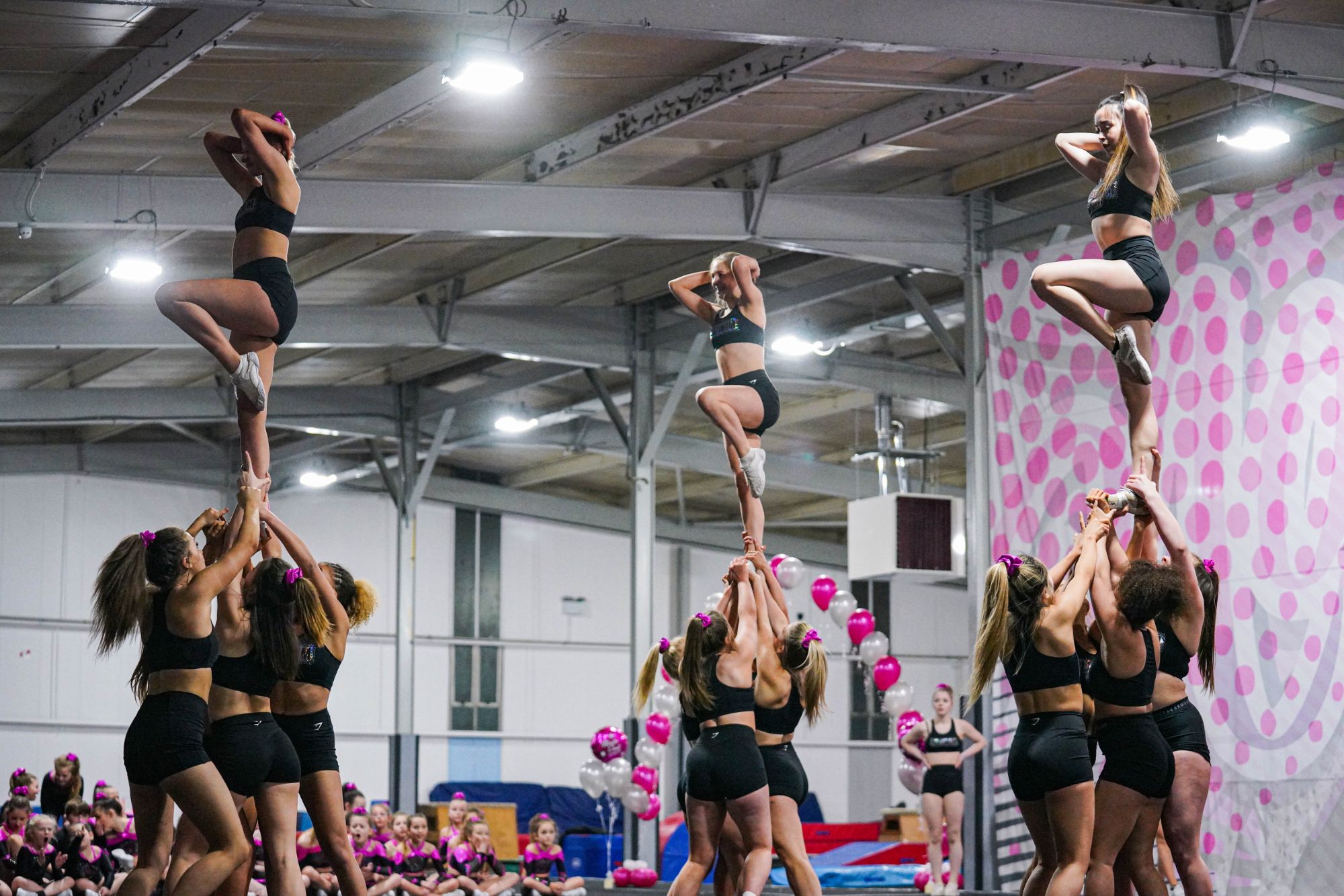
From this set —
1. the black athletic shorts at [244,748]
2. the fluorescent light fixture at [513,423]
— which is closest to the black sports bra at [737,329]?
the black athletic shorts at [244,748]

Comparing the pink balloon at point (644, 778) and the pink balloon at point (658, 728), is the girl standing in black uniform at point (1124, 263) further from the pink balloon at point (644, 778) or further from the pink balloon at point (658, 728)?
the pink balloon at point (644, 778)

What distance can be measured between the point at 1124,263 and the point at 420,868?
8.52 m

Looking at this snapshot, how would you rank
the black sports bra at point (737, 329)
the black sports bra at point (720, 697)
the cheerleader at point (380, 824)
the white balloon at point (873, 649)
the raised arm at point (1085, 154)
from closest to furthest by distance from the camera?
the raised arm at point (1085, 154)
the black sports bra at point (720, 697)
the black sports bra at point (737, 329)
the cheerleader at point (380, 824)
the white balloon at point (873, 649)

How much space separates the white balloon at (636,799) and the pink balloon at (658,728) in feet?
1.55

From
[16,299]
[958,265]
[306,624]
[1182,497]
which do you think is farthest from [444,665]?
[306,624]

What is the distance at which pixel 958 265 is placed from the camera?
12914 millimetres

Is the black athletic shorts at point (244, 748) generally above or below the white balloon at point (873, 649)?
below

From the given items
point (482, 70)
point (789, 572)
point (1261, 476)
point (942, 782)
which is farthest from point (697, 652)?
point (942, 782)

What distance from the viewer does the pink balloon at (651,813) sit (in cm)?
1466

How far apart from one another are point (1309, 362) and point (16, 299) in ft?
37.2

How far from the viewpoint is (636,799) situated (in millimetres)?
14500

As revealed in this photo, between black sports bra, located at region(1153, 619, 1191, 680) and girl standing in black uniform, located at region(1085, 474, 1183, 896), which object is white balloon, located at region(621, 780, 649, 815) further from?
girl standing in black uniform, located at region(1085, 474, 1183, 896)

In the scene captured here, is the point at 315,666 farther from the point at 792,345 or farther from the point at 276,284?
the point at 792,345

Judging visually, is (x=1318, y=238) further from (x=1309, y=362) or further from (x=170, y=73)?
(x=170, y=73)
